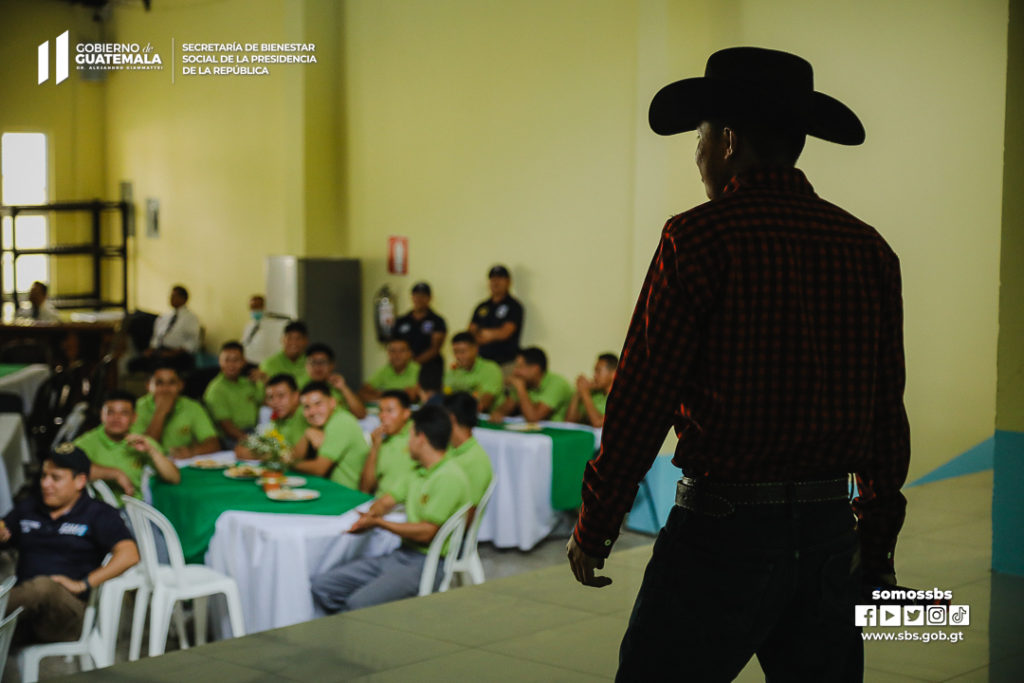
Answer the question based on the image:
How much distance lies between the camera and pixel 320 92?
29.7 ft

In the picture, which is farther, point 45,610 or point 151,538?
point 151,538

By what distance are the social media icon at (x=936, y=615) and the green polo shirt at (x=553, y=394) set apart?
11.7ft

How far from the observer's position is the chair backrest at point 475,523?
4.50 metres

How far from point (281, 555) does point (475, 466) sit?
36.7 inches

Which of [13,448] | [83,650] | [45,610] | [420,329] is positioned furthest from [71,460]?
[420,329]

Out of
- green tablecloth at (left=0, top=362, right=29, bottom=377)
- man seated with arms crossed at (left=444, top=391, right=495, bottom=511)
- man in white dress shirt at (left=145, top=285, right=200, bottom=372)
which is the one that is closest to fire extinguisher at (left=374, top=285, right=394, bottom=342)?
man in white dress shirt at (left=145, top=285, right=200, bottom=372)

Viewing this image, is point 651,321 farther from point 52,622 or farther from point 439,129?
point 439,129

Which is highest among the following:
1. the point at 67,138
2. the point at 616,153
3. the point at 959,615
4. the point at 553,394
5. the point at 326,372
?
the point at 67,138

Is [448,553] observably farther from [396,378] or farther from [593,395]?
[396,378]

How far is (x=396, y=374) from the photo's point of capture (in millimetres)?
7551

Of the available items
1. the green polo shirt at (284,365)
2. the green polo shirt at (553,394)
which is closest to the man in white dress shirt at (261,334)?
the green polo shirt at (284,365)

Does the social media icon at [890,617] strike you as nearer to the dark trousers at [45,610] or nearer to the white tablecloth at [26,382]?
the dark trousers at [45,610]

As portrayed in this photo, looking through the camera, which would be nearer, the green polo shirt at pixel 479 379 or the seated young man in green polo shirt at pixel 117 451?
the seated young man in green polo shirt at pixel 117 451

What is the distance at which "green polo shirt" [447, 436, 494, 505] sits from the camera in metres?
4.62
